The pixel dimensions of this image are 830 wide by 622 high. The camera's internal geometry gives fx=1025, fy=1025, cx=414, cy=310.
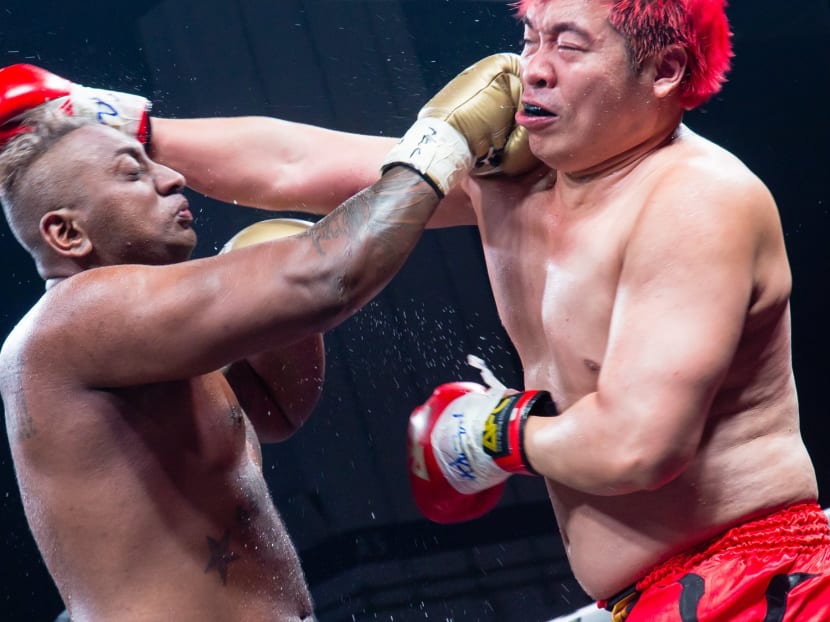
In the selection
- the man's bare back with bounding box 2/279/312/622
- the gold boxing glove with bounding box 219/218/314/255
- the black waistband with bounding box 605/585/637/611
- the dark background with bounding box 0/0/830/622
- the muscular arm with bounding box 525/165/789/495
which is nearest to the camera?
the muscular arm with bounding box 525/165/789/495

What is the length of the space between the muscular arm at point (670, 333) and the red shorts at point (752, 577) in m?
0.18

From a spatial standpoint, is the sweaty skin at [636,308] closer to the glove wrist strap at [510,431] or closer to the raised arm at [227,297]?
the glove wrist strap at [510,431]

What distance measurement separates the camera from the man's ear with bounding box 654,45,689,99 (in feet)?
4.98

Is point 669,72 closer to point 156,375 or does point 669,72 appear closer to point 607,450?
point 607,450

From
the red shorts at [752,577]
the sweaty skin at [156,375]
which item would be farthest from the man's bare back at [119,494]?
the red shorts at [752,577]

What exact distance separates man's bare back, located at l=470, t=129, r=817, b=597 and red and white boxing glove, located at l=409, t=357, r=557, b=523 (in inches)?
1.8

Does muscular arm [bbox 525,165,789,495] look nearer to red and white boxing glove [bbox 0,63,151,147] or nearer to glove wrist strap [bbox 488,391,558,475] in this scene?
glove wrist strap [bbox 488,391,558,475]

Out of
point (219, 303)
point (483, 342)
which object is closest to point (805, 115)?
point (483, 342)

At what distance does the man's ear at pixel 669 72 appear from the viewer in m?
1.52

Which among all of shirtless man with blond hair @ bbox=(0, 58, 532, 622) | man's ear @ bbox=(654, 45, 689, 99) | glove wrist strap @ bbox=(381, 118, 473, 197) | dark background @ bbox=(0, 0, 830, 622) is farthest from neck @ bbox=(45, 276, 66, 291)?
dark background @ bbox=(0, 0, 830, 622)

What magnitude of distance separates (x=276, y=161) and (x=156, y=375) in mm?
639

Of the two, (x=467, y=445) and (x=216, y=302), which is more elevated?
(x=216, y=302)

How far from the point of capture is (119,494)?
1507 mm

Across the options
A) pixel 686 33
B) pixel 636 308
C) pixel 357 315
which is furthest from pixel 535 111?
pixel 357 315
